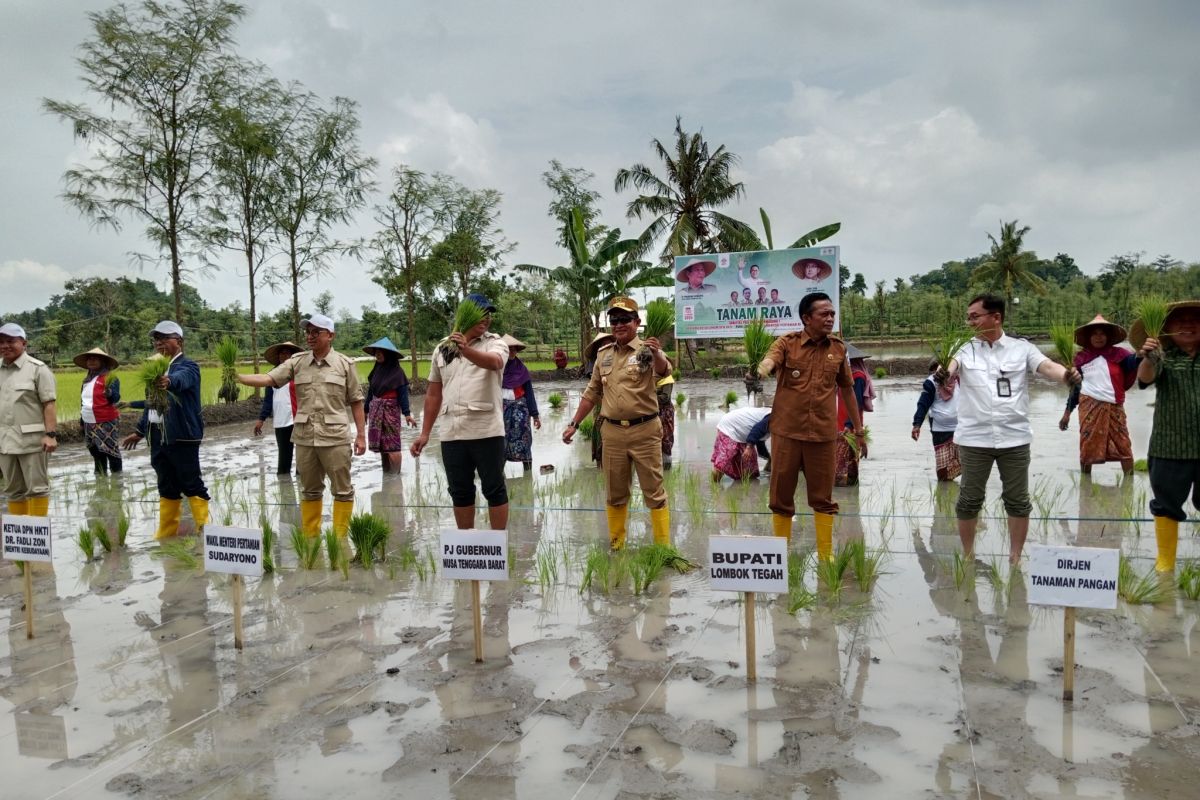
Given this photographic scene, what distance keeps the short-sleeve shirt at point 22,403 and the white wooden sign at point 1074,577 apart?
626 cm

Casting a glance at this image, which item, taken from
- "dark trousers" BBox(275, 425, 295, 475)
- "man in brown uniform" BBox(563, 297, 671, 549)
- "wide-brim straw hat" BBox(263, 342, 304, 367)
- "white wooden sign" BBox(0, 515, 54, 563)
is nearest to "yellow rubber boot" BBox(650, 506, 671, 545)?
"man in brown uniform" BBox(563, 297, 671, 549)

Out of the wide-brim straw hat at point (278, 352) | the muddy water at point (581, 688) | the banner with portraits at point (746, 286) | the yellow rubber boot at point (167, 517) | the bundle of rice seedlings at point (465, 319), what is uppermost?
the banner with portraits at point (746, 286)

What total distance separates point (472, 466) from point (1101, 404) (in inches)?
228

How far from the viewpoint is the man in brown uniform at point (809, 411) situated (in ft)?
16.0

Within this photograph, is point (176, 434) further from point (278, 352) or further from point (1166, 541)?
point (1166, 541)

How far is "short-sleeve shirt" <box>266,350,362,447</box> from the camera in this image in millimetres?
5785

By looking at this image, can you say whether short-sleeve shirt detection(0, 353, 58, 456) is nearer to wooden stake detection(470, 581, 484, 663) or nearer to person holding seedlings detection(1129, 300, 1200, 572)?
wooden stake detection(470, 581, 484, 663)

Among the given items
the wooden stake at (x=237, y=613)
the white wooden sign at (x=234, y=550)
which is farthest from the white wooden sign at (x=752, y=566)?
the wooden stake at (x=237, y=613)

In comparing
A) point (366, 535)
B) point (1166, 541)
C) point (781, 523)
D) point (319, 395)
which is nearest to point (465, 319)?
point (319, 395)

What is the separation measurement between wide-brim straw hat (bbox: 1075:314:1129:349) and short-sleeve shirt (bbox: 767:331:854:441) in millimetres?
2809

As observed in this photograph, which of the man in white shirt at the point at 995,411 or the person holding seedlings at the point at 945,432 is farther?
the person holding seedlings at the point at 945,432

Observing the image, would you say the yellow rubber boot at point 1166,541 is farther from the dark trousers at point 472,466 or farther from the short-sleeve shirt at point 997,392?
the dark trousers at point 472,466

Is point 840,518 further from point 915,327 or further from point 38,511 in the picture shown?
point 915,327

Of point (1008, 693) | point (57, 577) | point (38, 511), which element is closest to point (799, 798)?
point (1008, 693)
